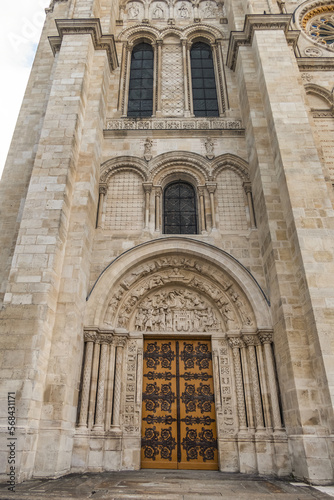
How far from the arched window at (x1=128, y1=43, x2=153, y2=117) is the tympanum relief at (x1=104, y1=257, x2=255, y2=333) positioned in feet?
18.6

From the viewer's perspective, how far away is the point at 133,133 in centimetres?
1055

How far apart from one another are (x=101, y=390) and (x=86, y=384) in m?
0.33

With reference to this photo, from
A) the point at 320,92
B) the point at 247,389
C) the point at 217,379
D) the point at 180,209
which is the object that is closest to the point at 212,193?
the point at 180,209

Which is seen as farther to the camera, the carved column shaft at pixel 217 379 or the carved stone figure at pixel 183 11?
the carved stone figure at pixel 183 11

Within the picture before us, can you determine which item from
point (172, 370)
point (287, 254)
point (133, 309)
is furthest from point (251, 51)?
point (172, 370)

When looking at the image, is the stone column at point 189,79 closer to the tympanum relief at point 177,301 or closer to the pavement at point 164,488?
the tympanum relief at point 177,301

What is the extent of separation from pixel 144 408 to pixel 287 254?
457 cm

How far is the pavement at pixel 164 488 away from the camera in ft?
15.4

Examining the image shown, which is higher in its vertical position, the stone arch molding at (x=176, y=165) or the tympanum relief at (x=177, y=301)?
the stone arch molding at (x=176, y=165)

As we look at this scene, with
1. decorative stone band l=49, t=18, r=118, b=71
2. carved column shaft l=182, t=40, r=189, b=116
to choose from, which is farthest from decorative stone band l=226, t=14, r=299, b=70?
decorative stone band l=49, t=18, r=118, b=71

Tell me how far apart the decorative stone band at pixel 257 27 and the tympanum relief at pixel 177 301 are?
7397 mm

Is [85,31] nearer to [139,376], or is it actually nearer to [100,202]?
[100,202]

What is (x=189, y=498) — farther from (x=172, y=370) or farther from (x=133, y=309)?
(x=133, y=309)

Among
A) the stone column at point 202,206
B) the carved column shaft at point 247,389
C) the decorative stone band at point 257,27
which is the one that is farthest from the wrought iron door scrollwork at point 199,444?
the decorative stone band at point 257,27
